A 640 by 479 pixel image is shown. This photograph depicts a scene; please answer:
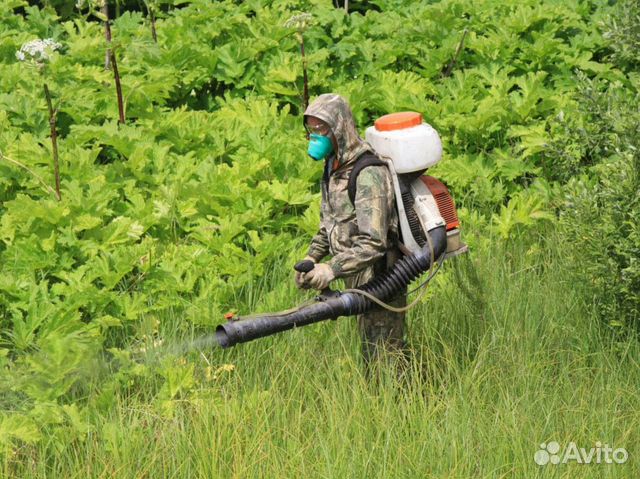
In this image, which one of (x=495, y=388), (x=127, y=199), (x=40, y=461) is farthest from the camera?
(x=127, y=199)

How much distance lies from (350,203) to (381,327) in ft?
1.87

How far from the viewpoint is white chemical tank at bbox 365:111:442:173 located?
4.52 metres

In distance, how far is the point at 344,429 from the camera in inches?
179

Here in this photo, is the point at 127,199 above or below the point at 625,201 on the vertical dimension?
below

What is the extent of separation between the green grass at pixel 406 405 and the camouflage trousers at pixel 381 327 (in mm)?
101

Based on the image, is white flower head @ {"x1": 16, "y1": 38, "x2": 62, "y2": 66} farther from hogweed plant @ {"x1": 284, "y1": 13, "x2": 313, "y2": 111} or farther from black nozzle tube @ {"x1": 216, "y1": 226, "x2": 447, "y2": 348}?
black nozzle tube @ {"x1": 216, "y1": 226, "x2": 447, "y2": 348}

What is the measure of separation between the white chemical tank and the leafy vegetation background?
2.98ft

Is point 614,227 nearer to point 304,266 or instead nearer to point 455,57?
point 304,266

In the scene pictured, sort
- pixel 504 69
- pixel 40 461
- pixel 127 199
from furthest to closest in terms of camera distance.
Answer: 1. pixel 504 69
2. pixel 127 199
3. pixel 40 461

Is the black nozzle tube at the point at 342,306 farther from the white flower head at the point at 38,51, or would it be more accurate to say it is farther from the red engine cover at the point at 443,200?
the white flower head at the point at 38,51

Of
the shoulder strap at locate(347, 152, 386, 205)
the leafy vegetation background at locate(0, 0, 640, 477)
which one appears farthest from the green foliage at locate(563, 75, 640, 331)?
the shoulder strap at locate(347, 152, 386, 205)

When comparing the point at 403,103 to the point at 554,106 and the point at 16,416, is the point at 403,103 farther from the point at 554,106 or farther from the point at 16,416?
the point at 16,416

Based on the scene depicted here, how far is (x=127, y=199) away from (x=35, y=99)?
1.03 m

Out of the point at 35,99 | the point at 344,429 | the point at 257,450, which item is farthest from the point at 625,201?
the point at 35,99
